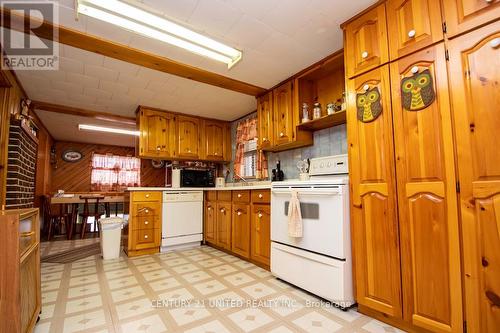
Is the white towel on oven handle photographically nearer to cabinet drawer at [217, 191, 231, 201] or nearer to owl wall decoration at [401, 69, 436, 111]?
owl wall decoration at [401, 69, 436, 111]

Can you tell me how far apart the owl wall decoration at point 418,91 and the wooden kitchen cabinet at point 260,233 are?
166 cm

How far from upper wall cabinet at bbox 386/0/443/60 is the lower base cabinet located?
1778 millimetres

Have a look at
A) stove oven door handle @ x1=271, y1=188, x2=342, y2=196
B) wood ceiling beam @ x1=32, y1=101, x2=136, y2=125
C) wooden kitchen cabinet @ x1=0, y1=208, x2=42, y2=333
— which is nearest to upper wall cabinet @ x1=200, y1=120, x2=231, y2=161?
wood ceiling beam @ x1=32, y1=101, x2=136, y2=125

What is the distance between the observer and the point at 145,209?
3.56 m

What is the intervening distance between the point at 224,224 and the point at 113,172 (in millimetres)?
5260

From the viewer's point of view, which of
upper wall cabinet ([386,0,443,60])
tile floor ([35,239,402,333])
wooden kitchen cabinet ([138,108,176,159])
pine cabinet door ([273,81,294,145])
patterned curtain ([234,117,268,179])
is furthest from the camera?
patterned curtain ([234,117,268,179])

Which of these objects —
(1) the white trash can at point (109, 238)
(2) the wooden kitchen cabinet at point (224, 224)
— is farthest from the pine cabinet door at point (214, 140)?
(1) the white trash can at point (109, 238)

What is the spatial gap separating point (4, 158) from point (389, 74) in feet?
12.5

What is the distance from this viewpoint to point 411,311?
1545mm

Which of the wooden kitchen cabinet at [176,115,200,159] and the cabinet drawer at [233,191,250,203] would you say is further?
the wooden kitchen cabinet at [176,115,200,159]

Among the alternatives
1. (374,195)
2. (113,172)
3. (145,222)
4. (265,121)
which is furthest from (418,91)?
(113,172)

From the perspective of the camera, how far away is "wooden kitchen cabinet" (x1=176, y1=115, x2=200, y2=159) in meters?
4.32

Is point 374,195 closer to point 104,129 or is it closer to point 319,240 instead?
point 319,240

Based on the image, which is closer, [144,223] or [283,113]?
[283,113]
